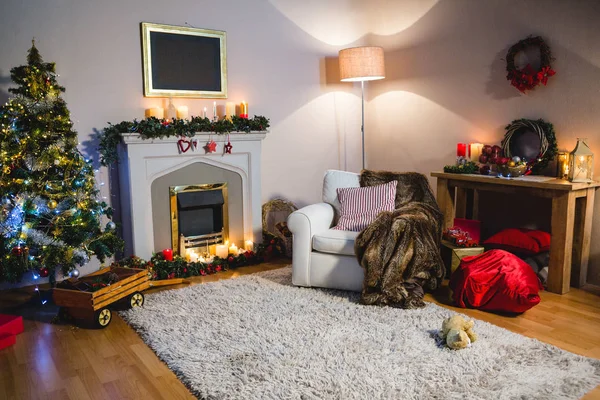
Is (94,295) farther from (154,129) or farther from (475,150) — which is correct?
(475,150)

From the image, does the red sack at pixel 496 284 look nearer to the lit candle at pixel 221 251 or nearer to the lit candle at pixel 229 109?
the lit candle at pixel 221 251

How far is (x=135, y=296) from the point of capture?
3359 mm

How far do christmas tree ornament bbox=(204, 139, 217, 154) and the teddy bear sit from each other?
2466 millimetres

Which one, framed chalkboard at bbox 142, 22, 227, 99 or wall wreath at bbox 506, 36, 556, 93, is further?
framed chalkboard at bbox 142, 22, 227, 99

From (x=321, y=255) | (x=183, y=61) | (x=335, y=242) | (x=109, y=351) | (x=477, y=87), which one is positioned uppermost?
(x=183, y=61)

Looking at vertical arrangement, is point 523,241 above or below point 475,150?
below

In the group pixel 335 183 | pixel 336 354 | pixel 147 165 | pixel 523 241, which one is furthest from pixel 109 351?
pixel 523 241

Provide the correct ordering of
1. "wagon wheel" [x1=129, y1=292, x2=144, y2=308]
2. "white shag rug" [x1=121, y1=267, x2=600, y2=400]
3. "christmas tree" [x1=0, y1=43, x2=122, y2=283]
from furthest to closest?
"wagon wheel" [x1=129, y1=292, x2=144, y2=308]
"christmas tree" [x1=0, y1=43, x2=122, y2=283]
"white shag rug" [x1=121, y1=267, x2=600, y2=400]

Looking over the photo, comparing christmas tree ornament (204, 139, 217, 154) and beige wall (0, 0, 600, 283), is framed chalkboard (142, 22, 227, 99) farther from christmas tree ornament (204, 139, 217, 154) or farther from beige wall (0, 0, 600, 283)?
christmas tree ornament (204, 139, 217, 154)

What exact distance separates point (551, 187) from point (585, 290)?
32.7 inches

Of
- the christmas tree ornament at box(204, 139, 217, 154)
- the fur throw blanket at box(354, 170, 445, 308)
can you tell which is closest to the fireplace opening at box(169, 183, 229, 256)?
the christmas tree ornament at box(204, 139, 217, 154)

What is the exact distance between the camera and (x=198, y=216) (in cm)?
443

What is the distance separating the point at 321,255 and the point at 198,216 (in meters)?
1.37

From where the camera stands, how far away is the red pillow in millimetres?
3760
